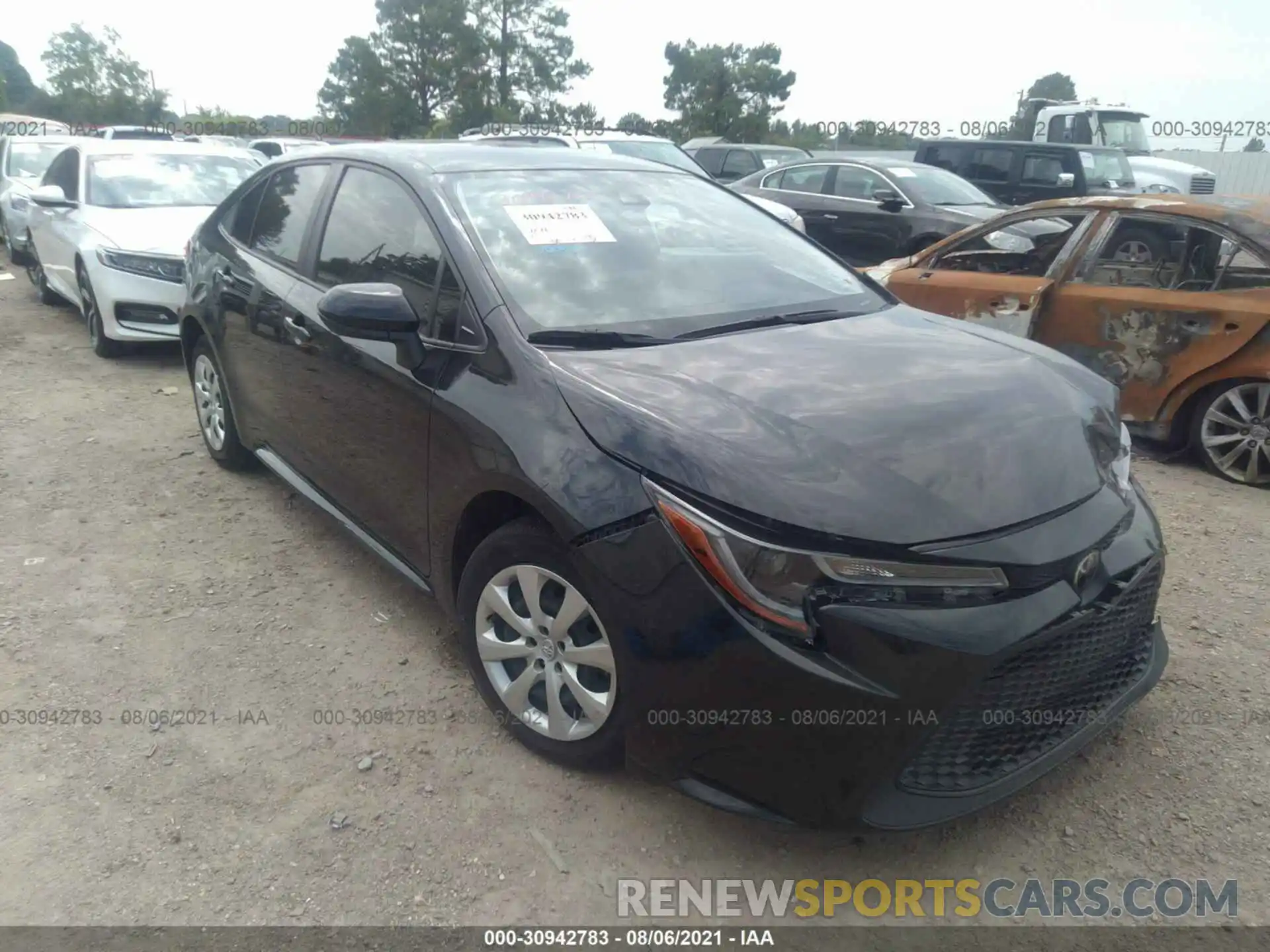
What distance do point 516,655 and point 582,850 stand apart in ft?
1.84

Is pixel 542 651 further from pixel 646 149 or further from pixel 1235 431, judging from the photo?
pixel 646 149

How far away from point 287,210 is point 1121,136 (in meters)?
16.6

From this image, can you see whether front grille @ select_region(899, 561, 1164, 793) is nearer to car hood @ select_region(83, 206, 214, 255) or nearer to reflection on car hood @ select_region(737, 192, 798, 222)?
car hood @ select_region(83, 206, 214, 255)

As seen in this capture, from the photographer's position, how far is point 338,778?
9.24 feet

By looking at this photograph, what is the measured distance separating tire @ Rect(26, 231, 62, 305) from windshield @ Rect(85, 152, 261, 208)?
1783 mm

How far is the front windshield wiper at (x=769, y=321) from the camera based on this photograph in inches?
116

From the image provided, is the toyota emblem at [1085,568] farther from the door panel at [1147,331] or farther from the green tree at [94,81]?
the green tree at [94,81]

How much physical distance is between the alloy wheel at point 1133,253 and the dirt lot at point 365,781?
1.85m

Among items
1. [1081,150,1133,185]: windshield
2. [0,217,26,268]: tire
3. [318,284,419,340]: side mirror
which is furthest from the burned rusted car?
[0,217,26,268]: tire

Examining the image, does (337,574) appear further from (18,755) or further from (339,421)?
(18,755)

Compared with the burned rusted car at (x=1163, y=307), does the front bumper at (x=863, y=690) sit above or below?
below

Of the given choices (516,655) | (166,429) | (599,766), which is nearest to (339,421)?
(516,655)

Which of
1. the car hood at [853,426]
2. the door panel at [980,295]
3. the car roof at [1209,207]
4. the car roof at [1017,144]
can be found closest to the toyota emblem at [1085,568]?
the car hood at [853,426]

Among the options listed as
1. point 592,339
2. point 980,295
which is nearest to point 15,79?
point 980,295
